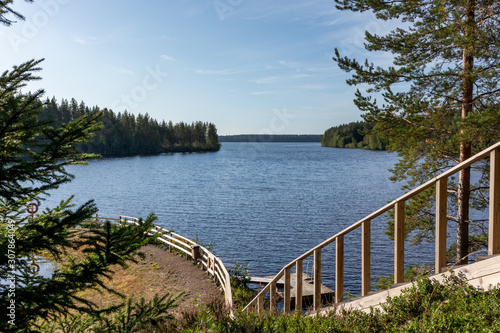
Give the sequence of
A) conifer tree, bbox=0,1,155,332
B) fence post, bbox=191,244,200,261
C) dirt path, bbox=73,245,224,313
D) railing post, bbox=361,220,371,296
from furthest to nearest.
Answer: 1. fence post, bbox=191,244,200,261
2. dirt path, bbox=73,245,224,313
3. railing post, bbox=361,220,371,296
4. conifer tree, bbox=0,1,155,332

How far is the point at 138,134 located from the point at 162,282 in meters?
111

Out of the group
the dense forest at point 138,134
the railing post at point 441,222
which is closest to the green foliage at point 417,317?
the railing post at point 441,222

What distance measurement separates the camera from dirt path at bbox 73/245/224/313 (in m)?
14.6

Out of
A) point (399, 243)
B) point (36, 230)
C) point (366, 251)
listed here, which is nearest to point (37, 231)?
point (36, 230)

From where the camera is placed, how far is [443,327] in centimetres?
316

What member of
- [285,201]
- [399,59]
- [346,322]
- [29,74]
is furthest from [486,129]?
[285,201]

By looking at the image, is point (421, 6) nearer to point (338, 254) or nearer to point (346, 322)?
point (338, 254)

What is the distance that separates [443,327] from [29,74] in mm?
4985

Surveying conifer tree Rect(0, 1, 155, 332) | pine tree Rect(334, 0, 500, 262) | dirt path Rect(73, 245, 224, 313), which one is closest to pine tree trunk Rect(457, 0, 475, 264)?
pine tree Rect(334, 0, 500, 262)

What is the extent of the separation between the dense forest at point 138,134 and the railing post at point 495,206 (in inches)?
3261

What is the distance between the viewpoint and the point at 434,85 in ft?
38.3

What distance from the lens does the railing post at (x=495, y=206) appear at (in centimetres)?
333

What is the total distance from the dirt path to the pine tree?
8290mm

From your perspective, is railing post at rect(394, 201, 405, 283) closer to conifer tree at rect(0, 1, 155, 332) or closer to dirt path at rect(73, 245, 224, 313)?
conifer tree at rect(0, 1, 155, 332)
